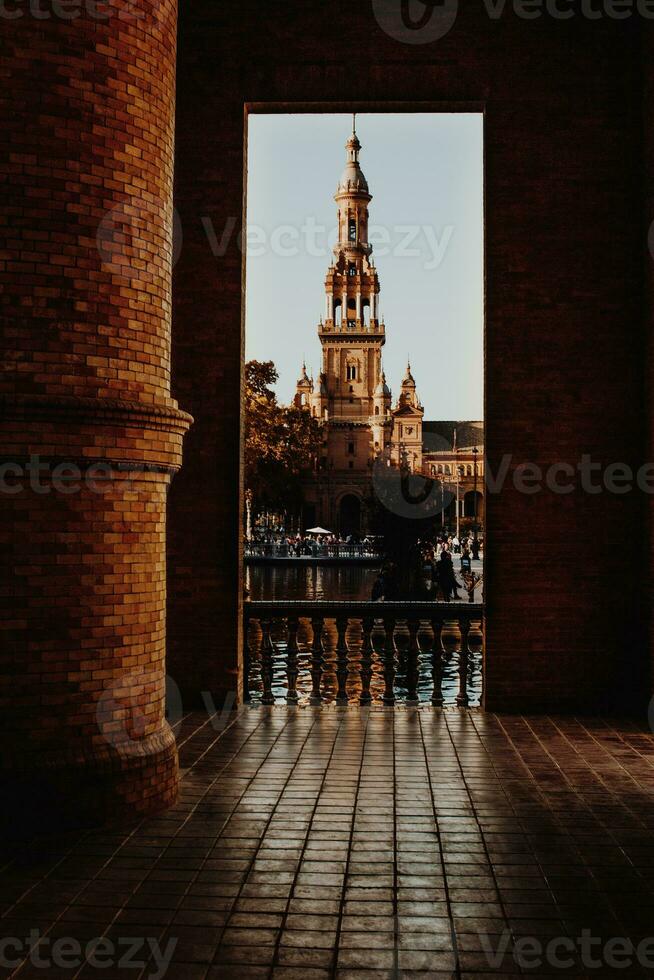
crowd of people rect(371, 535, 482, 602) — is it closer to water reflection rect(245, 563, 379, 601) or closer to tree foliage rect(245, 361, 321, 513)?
water reflection rect(245, 563, 379, 601)

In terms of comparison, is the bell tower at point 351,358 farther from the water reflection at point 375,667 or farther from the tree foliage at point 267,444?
the water reflection at point 375,667

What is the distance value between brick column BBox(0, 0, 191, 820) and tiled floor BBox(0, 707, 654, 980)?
1.76ft

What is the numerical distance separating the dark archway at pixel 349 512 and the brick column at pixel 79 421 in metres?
93.0

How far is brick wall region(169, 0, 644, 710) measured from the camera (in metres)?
→ 8.66

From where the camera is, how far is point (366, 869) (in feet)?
15.8

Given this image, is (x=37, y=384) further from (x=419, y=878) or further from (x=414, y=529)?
(x=414, y=529)

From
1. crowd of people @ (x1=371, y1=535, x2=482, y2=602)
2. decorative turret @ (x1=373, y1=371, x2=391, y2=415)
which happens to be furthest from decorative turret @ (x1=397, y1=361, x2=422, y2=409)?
crowd of people @ (x1=371, y1=535, x2=482, y2=602)

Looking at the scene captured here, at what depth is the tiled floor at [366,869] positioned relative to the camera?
3891mm

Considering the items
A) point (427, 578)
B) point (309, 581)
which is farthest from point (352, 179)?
point (427, 578)

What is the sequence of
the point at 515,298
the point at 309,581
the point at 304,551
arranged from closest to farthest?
the point at 515,298
the point at 309,581
the point at 304,551

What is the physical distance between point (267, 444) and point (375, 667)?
106ft

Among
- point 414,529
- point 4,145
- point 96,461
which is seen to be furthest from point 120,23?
point 414,529

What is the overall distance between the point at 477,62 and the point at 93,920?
7990 mm

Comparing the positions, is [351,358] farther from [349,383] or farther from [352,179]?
[352,179]
